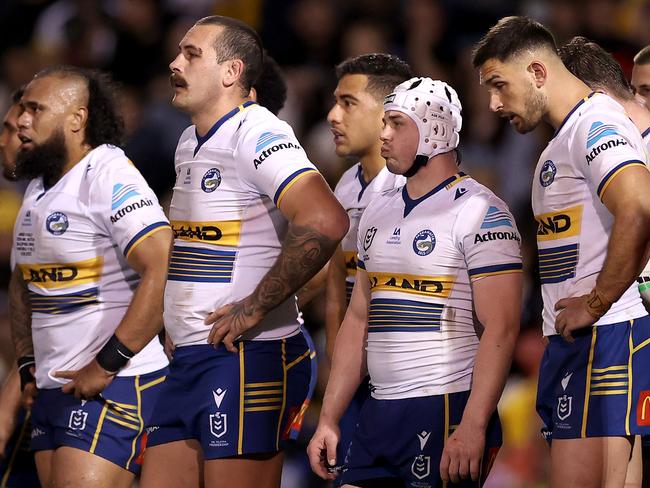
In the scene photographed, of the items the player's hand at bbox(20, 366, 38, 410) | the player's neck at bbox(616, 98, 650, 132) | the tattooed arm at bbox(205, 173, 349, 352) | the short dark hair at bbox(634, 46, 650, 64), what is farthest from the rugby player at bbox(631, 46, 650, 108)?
the player's hand at bbox(20, 366, 38, 410)

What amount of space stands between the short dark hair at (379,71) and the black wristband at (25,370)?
2.12 m

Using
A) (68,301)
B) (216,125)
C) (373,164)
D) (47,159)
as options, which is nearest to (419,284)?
(216,125)

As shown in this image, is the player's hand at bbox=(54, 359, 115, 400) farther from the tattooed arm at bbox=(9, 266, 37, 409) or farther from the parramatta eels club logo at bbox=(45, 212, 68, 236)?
the parramatta eels club logo at bbox=(45, 212, 68, 236)

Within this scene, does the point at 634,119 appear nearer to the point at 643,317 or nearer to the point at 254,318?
the point at 643,317

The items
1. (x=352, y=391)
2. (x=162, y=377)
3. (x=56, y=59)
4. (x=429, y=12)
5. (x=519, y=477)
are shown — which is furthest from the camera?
(x=56, y=59)

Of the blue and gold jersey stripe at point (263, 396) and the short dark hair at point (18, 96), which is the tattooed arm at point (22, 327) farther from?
the blue and gold jersey stripe at point (263, 396)

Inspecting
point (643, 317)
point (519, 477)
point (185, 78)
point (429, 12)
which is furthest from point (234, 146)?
point (429, 12)

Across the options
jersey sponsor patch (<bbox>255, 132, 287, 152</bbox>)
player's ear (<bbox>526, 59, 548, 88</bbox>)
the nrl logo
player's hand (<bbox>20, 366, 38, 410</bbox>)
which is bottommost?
player's hand (<bbox>20, 366, 38, 410</bbox>)

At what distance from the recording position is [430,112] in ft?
16.2

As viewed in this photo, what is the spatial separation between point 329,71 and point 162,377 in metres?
5.07

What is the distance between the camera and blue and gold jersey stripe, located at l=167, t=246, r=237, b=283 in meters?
5.05

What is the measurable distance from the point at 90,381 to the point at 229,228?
101 cm

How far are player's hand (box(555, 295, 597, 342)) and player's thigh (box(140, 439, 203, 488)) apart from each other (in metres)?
1.61

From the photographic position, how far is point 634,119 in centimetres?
528
